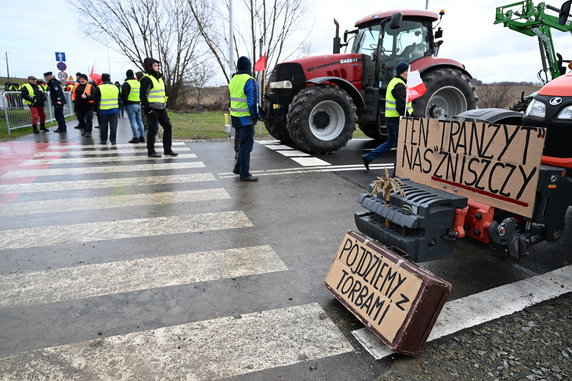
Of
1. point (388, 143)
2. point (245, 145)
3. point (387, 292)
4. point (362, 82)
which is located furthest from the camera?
point (362, 82)

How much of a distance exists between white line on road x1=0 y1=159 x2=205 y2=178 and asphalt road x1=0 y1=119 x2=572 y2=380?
1.11 ft

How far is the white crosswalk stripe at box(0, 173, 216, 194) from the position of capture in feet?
21.6

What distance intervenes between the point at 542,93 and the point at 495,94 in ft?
72.6

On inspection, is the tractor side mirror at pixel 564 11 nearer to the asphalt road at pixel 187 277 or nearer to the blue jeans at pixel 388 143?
the asphalt road at pixel 187 277

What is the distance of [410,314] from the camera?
2.50m

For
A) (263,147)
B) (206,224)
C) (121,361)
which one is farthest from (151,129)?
(121,361)

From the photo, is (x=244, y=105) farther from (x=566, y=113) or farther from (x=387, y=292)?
(x=387, y=292)

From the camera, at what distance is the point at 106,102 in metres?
11.3

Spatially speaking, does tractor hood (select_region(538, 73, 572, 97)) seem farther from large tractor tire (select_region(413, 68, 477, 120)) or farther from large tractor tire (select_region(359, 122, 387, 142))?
large tractor tire (select_region(359, 122, 387, 142))

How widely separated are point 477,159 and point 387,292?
1.37 m

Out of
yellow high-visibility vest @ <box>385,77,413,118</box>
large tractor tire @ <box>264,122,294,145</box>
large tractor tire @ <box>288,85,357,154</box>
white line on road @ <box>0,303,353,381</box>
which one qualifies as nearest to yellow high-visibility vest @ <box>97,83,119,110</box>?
large tractor tire @ <box>264,122,294,145</box>

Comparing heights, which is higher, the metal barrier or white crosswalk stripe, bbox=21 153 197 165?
the metal barrier

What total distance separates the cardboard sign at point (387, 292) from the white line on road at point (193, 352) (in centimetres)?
25

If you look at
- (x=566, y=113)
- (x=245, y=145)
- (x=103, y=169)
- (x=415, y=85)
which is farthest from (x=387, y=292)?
(x=103, y=169)
